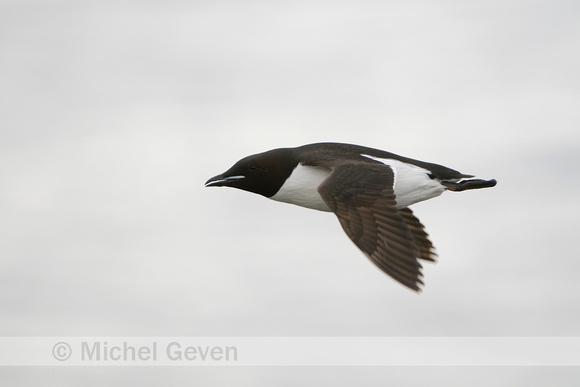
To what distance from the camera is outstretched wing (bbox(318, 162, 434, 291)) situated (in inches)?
459

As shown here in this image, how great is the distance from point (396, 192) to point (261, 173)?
1.84 metres

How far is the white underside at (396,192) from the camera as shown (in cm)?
1395

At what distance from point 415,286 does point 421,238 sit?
3866 millimetres

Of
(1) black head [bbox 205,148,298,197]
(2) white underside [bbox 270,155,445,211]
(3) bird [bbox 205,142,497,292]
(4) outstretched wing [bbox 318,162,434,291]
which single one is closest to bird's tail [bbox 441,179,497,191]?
(3) bird [bbox 205,142,497,292]

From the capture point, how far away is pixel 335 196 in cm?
1262

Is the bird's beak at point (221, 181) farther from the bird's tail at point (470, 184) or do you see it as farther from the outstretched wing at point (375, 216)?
the bird's tail at point (470, 184)

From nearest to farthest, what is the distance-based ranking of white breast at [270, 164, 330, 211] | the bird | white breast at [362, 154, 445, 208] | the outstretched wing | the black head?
the outstretched wing < the bird < white breast at [362, 154, 445, 208] < white breast at [270, 164, 330, 211] < the black head

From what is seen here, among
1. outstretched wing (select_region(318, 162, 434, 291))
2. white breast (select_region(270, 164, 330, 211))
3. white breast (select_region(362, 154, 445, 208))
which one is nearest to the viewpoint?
outstretched wing (select_region(318, 162, 434, 291))

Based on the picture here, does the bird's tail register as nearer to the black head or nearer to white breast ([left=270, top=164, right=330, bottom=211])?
white breast ([left=270, top=164, right=330, bottom=211])

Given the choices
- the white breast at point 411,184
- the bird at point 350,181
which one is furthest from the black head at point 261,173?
the white breast at point 411,184

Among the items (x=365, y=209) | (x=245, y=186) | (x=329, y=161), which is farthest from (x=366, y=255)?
(x=245, y=186)

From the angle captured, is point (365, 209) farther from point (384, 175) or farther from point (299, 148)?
point (299, 148)

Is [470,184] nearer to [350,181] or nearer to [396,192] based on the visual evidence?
[396,192]

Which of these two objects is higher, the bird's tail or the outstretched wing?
the bird's tail
